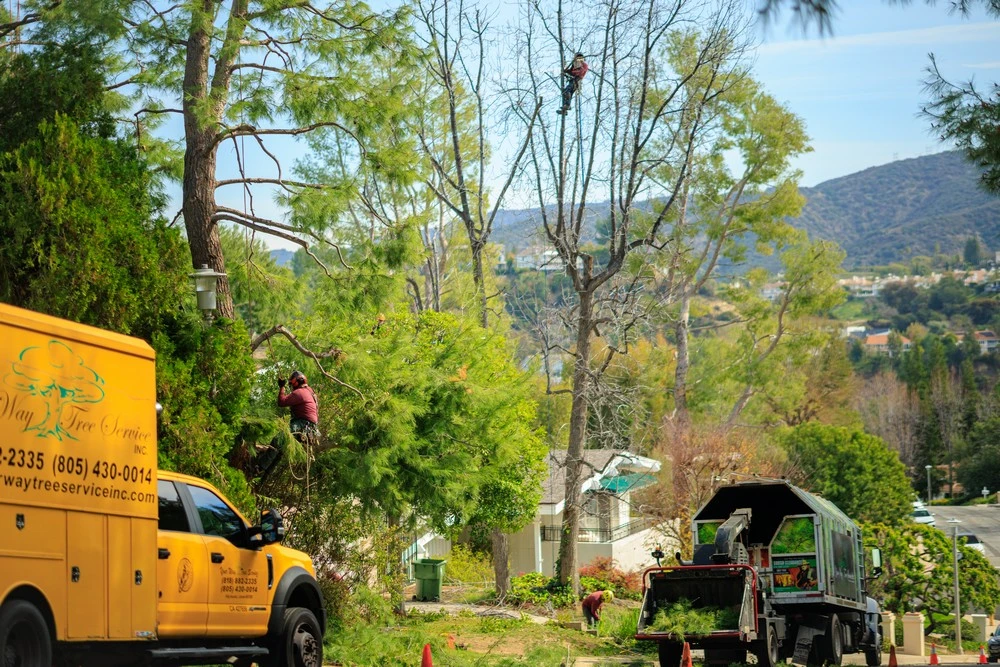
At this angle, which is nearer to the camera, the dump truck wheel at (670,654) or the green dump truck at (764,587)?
the green dump truck at (764,587)

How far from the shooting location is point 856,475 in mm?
51938

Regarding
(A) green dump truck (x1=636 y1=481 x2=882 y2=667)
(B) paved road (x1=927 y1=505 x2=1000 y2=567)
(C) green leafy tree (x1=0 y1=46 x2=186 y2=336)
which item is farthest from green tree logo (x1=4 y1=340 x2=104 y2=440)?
(B) paved road (x1=927 y1=505 x2=1000 y2=567)

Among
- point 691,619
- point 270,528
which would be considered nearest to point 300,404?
point 270,528

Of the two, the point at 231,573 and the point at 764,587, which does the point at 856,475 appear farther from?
the point at 231,573

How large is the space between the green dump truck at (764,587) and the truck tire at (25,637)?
33.8 ft

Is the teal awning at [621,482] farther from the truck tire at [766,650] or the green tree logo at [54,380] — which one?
the green tree logo at [54,380]

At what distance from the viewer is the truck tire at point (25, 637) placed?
7.97 metres

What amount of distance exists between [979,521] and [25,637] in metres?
86.6

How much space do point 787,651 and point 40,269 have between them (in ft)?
43.1

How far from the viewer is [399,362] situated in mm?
18812

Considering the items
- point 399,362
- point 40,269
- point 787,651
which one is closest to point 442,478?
point 399,362

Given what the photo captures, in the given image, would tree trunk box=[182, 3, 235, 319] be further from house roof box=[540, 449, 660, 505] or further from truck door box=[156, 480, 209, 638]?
house roof box=[540, 449, 660, 505]

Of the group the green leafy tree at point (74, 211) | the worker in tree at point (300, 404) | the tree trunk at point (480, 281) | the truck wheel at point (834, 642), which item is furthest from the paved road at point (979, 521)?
the green leafy tree at point (74, 211)

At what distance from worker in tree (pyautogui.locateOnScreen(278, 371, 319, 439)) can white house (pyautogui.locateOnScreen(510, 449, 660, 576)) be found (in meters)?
18.8
